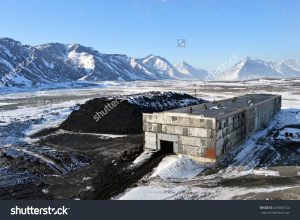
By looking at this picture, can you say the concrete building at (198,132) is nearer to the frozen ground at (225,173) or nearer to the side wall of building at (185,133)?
the side wall of building at (185,133)

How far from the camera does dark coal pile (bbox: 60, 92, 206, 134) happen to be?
32781mm

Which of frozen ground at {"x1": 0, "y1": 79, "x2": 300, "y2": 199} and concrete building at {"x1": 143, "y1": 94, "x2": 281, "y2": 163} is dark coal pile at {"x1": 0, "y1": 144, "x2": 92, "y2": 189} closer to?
frozen ground at {"x1": 0, "y1": 79, "x2": 300, "y2": 199}

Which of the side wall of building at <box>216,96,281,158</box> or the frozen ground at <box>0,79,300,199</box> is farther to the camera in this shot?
the side wall of building at <box>216,96,281,158</box>

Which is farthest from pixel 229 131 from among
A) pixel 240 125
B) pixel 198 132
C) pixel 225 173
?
pixel 225 173

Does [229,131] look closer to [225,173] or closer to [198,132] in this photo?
[198,132]

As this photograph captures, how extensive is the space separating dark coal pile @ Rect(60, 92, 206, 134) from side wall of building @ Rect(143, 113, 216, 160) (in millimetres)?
10087

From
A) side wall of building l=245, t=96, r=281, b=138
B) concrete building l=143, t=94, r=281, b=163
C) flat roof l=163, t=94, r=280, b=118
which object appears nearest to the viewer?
concrete building l=143, t=94, r=281, b=163

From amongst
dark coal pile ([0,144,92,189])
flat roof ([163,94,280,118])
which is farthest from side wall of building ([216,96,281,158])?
dark coal pile ([0,144,92,189])

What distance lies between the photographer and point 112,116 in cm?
3469

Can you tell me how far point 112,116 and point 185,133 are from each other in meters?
15.9

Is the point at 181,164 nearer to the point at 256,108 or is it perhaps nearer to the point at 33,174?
the point at 33,174

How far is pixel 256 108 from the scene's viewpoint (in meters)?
27.4

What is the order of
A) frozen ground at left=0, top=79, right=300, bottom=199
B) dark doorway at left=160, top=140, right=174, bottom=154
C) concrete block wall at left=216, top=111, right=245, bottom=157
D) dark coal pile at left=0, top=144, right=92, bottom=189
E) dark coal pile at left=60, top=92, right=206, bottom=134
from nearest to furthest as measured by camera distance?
frozen ground at left=0, top=79, right=300, bottom=199, dark coal pile at left=0, top=144, right=92, bottom=189, concrete block wall at left=216, top=111, right=245, bottom=157, dark doorway at left=160, top=140, right=174, bottom=154, dark coal pile at left=60, top=92, right=206, bottom=134

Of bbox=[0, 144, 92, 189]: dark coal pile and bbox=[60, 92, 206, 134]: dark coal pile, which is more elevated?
bbox=[60, 92, 206, 134]: dark coal pile
